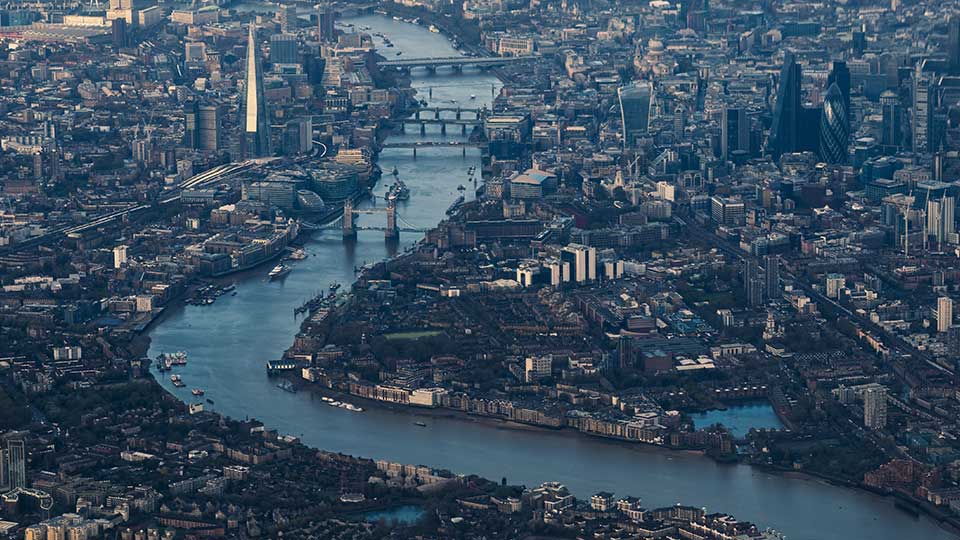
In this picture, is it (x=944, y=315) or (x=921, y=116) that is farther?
(x=921, y=116)

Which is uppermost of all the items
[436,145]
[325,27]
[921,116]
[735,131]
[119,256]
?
[325,27]

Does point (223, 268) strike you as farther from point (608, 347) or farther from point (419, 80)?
point (419, 80)

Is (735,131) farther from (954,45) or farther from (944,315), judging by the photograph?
(944,315)

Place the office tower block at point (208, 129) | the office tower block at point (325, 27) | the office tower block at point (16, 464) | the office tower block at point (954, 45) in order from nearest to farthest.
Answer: the office tower block at point (16, 464)
the office tower block at point (208, 129)
the office tower block at point (954, 45)
the office tower block at point (325, 27)

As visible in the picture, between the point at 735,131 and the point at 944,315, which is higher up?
the point at 735,131

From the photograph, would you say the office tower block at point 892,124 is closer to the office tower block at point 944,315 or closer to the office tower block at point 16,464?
the office tower block at point 944,315

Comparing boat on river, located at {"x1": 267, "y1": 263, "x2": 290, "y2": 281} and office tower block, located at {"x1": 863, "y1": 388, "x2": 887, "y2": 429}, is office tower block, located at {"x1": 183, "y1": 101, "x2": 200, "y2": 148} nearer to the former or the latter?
boat on river, located at {"x1": 267, "y1": 263, "x2": 290, "y2": 281}

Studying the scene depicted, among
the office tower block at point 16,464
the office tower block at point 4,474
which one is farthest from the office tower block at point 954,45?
the office tower block at point 4,474

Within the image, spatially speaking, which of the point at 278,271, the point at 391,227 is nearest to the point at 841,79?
the point at 391,227

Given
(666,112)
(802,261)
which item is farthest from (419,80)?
(802,261)
